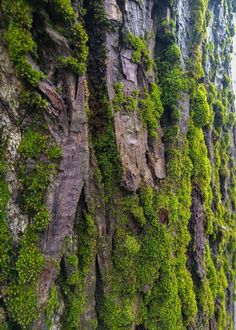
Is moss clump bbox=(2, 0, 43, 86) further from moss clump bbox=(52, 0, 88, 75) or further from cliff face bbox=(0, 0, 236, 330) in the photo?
moss clump bbox=(52, 0, 88, 75)

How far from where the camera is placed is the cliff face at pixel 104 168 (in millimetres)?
4676

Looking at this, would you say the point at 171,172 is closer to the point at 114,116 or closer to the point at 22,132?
the point at 114,116

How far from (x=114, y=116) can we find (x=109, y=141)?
1.84ft

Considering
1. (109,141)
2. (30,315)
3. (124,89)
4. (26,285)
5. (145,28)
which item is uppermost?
(145,28)

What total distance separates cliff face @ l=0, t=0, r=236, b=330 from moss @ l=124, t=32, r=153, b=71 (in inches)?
1.0

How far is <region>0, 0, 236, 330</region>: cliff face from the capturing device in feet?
15.3

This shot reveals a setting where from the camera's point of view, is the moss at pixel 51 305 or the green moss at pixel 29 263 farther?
the moss at pixel 51 305

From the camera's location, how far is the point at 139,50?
650 centimetres

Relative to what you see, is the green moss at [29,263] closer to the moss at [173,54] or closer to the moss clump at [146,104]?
the moss clump at [146,104]

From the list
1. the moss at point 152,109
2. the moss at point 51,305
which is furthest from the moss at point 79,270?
the moss at point 152,109

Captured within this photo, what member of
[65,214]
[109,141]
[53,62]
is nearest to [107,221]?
[65,214]

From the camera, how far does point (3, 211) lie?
456 centimetres

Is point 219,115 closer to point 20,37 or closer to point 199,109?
point 199,109

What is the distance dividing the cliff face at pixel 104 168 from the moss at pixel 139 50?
27mm
